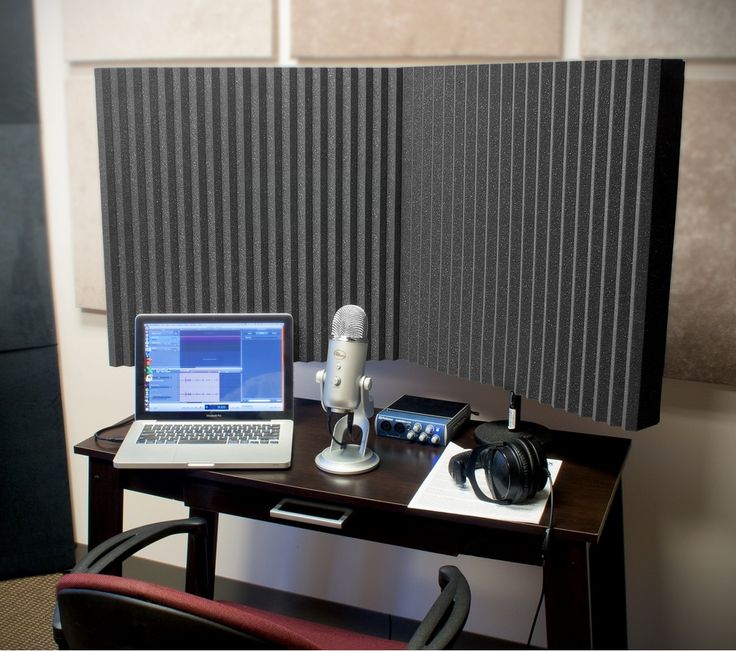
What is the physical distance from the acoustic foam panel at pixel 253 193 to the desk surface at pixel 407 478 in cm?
33

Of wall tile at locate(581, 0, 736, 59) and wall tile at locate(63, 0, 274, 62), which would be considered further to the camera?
wall tile at locate(63, 0, 274, 62)

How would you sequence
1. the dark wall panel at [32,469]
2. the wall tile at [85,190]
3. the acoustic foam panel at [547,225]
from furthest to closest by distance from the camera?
1. the dark wall panel at [32,469]
2. the wall tile at [85,190]
3. the acoustic foam panel at [547,225]

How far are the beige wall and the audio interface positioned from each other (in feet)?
0.79

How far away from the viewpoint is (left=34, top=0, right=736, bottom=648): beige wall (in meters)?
1.88

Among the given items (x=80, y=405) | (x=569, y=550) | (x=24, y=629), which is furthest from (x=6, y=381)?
(x=569, y=550)

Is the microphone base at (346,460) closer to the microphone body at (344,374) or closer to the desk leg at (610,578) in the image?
the microphone body at (344,374)

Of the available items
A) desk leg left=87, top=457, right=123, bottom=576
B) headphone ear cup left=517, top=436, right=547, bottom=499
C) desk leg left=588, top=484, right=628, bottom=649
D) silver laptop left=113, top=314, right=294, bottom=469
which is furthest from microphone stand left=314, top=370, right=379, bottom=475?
desk leg left=588, top=484, right=628, bottom=649

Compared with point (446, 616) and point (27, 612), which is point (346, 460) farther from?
point (27, 612)

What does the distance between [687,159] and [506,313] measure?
1.97ft

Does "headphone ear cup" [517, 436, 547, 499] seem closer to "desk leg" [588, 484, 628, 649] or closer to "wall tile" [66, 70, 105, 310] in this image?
"desk leg" [588, 484, 628, 649]

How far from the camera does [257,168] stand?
6.75 feet

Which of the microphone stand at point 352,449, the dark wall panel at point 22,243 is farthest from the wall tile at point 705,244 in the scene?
the dark wall panel at point 22,243

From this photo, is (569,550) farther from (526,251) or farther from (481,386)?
(481,386)

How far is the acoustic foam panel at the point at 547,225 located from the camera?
1443 millimetres
